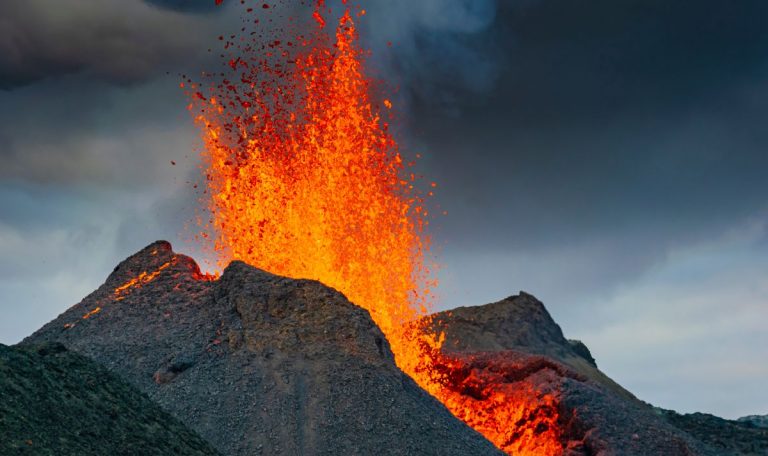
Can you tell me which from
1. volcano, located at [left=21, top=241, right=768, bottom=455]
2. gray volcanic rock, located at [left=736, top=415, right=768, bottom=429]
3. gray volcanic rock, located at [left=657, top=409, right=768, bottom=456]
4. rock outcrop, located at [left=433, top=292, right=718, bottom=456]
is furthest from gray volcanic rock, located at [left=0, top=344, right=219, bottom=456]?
gray volcanic rock, located at [left=736, top=415, right=768, bottom=429]

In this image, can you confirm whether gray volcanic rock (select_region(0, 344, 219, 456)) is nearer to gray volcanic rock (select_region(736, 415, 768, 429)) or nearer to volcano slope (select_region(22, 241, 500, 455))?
volcano slope (select_region(22, 241, 500, 455))

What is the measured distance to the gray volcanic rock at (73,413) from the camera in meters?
12.5

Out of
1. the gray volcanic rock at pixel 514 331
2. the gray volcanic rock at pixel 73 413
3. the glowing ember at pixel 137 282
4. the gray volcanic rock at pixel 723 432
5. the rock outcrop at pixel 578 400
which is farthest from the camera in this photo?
the gray volcanic rock at pixel 514 331

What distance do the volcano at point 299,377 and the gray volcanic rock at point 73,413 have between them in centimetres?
184

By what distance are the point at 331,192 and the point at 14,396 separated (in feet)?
64.2

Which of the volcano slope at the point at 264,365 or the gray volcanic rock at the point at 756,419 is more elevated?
the gray volcanic rock at the point at 756,419

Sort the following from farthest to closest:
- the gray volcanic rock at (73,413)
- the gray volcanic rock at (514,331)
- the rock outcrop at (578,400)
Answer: the gray volcanic rock at (514,331) < the rock outcrop at (578,400) < the gray volcanic rock at (73,413)

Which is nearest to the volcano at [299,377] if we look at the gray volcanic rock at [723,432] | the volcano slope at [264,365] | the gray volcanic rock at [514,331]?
the volcano slope at [264,365]

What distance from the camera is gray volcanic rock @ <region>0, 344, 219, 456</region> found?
1252 centimetres

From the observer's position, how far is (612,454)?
83.7ft

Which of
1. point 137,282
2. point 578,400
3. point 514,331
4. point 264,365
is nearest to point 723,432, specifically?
point 578,400

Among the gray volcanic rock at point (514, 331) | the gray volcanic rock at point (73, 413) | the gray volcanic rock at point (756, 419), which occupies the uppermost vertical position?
the gray volcanic rock at point (514, 331)

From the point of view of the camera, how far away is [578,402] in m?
27.7

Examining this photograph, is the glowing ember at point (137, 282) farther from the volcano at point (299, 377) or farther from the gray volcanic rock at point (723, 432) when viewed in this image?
the gray volcanic rock at point (723, 432)
